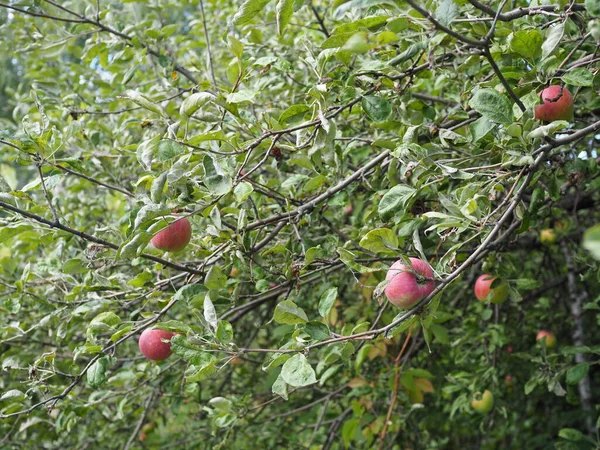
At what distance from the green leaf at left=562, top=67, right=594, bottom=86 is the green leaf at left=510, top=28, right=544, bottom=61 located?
0.08 meters

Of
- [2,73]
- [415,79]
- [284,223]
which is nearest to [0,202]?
[284,223]

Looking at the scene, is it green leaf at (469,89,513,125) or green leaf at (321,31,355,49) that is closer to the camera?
green leaf at (321,31,355,49)

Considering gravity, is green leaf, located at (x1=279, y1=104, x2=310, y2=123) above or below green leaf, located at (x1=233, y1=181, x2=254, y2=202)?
above

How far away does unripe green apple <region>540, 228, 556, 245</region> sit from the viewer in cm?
236

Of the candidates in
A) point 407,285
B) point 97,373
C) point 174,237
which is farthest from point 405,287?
point 97,373

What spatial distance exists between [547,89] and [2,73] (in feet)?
32.2

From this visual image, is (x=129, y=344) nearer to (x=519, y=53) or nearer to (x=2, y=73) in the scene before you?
(x=519, y=53)

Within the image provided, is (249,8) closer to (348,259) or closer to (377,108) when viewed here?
Answer: (377,108)

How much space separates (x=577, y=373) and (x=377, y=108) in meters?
1.19

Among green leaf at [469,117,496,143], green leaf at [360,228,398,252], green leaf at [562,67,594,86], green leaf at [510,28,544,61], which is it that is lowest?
green leaf at [360,228,398,252]

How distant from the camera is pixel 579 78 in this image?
1224mm

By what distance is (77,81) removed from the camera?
9.85 ft

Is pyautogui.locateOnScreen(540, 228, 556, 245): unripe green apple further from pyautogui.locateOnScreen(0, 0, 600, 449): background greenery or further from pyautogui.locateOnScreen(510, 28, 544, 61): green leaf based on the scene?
pyautogui.locateOnScreen(510, 28, 544, 61): green leaf

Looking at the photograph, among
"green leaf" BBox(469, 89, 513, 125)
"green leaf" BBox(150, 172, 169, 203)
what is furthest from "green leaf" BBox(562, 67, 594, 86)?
"green leaf" BBox(150, 172, 169, 203)
